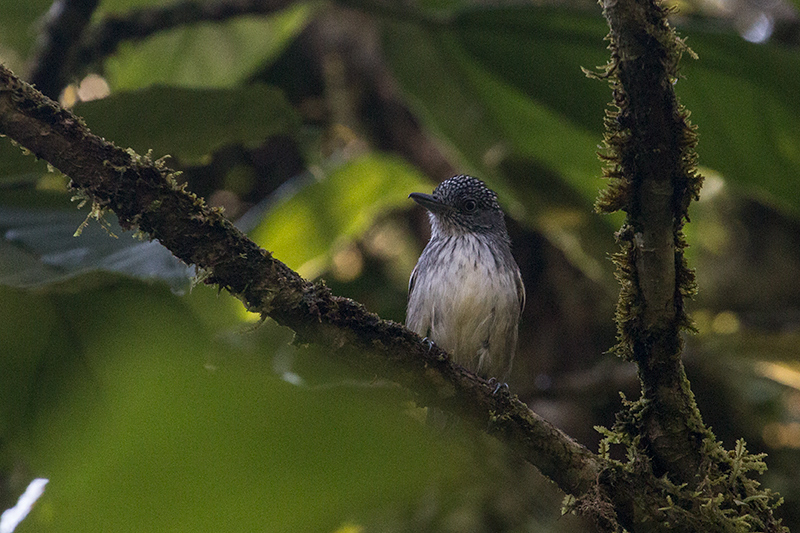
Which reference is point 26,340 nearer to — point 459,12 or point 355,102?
point 459,12

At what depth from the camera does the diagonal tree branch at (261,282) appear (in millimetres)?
1634

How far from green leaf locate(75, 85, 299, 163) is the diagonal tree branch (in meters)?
1.09

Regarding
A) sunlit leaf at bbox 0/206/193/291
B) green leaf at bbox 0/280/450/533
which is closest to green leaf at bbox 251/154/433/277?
sunlit leaf at bbox 0/206/193/291

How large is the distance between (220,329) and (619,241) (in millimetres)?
1725

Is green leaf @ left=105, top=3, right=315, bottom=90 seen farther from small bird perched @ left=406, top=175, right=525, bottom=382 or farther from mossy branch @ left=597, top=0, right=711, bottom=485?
mossy branch @ left=597, top=0, right=711, bottom=485

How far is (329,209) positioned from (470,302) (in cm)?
108

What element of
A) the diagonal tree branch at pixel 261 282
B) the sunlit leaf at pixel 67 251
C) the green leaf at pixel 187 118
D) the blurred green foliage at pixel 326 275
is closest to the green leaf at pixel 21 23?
the blurred green foliage at pixel 326 275

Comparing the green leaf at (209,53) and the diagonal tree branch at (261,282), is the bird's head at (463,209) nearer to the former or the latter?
the green leaf at (209,53)

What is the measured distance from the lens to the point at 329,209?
4.23 meters

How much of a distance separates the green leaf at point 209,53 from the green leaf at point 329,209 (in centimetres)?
87

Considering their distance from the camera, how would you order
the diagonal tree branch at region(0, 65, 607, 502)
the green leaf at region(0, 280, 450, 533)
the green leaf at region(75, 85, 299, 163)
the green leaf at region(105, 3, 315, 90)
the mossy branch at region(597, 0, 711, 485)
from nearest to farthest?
1. the green leaf at region(0, 280, 450, 533)
2. the mossy branch at region(597, 0, 711, 485)
3. the diagonal tree branch at region(0, 65, 607, 502)
4. the green leaf at region(75, 85, 299, 163)
5. the green leaf at region(105, 3, 315, 90)

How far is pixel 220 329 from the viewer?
2895 mm

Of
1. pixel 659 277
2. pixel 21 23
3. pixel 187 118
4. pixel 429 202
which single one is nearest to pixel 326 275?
pixel 429 202

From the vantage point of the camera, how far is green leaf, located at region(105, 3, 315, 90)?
4277mm
